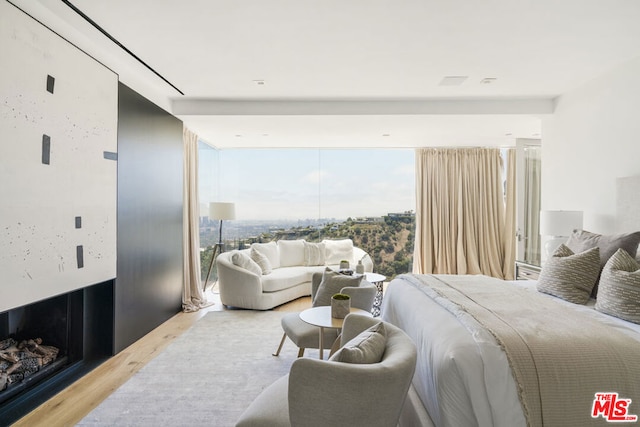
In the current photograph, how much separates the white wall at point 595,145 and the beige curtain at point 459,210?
2175mm

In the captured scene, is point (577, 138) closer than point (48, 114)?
No

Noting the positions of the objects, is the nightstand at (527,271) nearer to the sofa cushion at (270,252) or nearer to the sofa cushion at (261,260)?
the sofa cushion at (261,260)

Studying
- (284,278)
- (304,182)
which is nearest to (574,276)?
(284,278)

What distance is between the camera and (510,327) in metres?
1.85

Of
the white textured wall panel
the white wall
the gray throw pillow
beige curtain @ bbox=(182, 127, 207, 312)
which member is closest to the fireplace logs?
the white textured wall panel

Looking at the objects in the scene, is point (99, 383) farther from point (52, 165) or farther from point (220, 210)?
point (220, 210)

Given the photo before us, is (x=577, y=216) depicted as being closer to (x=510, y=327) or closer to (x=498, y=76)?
(x=498, y=76)

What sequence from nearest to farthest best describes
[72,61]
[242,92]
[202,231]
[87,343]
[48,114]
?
1. [48,114]
2. [72,61]
3. [87,343]
4. [242,92]
5. [202,231]

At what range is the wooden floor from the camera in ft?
7.68

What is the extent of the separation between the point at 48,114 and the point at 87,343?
6.16 feet

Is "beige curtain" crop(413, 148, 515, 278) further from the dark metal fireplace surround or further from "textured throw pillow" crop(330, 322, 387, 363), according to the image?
"textured throw pillow" crop(330, 322, 387, 363)

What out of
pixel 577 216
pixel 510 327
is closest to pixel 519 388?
pixel 510 327

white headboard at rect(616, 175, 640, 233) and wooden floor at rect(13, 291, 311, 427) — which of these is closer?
wooden floor at rect(13, 291, 311, 427)

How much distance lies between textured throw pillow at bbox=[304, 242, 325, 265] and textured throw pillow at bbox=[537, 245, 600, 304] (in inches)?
148
